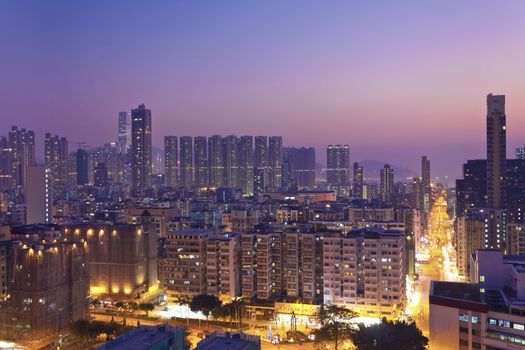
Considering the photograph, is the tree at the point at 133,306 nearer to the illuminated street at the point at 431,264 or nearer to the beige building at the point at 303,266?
the beige building at the point at 303,266

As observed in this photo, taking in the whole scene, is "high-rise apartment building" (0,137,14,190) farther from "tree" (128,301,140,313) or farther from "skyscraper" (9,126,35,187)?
"tree" (128,301,140,313)

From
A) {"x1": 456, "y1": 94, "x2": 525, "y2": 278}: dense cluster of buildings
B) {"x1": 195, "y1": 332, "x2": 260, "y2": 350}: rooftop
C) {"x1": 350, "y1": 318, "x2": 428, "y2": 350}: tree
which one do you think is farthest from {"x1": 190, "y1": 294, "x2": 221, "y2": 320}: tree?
{"x1": 456, "y1": 94, "x2": 525, "y2": 278}: dense cluster of buildings

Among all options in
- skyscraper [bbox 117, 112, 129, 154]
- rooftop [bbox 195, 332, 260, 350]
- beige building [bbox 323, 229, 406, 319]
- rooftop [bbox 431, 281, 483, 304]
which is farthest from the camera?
skyscraper [bbox 117, 112, 129, 154]

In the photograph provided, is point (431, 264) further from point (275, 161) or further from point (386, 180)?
point (275, 161)

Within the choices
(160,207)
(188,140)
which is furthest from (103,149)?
(160,207)

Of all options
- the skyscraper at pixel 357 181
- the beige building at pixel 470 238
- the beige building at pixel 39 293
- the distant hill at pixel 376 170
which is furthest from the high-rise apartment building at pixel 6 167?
the distant hill at pixel 376 170

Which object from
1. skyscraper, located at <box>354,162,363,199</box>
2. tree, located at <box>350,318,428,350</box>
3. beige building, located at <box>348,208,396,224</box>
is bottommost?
Result: tree, located at <box>350,318,428,350</box>
